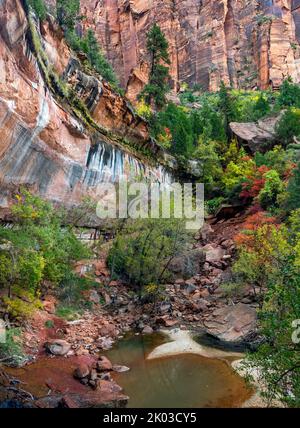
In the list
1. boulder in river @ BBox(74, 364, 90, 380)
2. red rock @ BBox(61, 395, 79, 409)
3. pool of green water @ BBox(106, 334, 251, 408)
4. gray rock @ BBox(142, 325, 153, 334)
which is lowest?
pool of green water @ BBox(106, 334, 251, 408)

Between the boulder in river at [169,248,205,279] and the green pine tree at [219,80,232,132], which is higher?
the green pine tree at [219,80,232,132]

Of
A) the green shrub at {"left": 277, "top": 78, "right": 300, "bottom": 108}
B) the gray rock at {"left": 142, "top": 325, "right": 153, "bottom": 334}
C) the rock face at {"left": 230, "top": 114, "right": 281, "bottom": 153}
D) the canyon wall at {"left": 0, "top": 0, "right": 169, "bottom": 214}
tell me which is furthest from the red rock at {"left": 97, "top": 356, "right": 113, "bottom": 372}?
→ the green shrub at {"left": 277, "top": 78, "right": 300, "bottom": 108}

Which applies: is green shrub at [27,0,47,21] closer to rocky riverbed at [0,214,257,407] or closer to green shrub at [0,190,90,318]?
green shrub at [0,190,90,318]

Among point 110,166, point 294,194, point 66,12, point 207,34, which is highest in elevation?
point 207,34

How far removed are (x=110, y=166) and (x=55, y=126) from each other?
5657mm

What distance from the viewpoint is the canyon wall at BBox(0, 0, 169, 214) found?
19113mm

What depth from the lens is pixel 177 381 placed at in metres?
11.9

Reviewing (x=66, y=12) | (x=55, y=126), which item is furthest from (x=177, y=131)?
(x=55, y=126)

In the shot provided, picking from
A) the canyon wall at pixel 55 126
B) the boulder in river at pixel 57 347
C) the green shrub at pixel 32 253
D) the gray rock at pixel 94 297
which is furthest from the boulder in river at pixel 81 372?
the canyon wall at pixel 55 126

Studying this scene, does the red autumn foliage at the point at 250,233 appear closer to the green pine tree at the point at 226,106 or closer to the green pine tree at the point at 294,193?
the green pine tree at the point at 294,193

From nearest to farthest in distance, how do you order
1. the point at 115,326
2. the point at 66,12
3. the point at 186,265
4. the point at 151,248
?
the point at 115,326
the point at 151,248
the point at 186,265
the point at 66,12

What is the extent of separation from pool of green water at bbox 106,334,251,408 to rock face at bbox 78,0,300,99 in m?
64.0

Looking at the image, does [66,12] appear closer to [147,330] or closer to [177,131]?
[177,131]

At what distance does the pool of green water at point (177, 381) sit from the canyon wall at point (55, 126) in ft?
40.0
